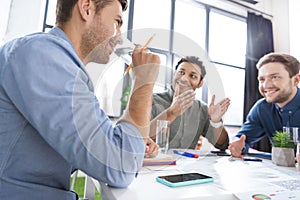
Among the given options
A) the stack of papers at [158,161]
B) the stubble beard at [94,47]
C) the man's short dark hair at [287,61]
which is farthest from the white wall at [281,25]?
the stubble beard at [94,47]

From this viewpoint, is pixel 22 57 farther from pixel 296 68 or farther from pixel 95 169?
pixel 296 68

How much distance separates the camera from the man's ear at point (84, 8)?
1.77 feet

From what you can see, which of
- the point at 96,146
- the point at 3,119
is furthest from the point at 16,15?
the point at 96,146

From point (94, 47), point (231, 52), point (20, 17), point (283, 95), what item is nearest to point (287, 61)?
point (283, 95)

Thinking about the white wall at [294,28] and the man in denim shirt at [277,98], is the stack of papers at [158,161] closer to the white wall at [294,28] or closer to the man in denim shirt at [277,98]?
the man in denim shirt at [277,98]

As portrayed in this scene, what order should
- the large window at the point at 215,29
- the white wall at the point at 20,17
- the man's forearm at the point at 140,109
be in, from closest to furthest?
1. the man's forearm at the point at 140,109
2. the white wall at the point at 20,17
3. the large window at the point at 215,29

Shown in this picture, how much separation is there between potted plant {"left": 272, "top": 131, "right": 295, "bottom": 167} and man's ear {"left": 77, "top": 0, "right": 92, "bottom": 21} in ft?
2.61

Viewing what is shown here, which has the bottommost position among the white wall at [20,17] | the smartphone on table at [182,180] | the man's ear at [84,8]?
the smartphone on table at [182,180]

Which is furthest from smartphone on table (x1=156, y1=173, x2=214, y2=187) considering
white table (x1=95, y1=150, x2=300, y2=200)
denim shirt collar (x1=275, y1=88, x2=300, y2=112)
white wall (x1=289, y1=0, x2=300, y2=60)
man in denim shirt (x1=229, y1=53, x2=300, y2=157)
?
white wall (x1=289, y1=0, x2=300, y2=60)

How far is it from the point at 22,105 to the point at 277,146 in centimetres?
87

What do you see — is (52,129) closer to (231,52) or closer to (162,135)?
(162,135)

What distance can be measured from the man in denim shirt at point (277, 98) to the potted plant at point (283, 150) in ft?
1.25

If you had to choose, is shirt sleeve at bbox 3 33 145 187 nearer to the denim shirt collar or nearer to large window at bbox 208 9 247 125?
the denim shirt collar

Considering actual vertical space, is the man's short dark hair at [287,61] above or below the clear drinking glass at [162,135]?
above
